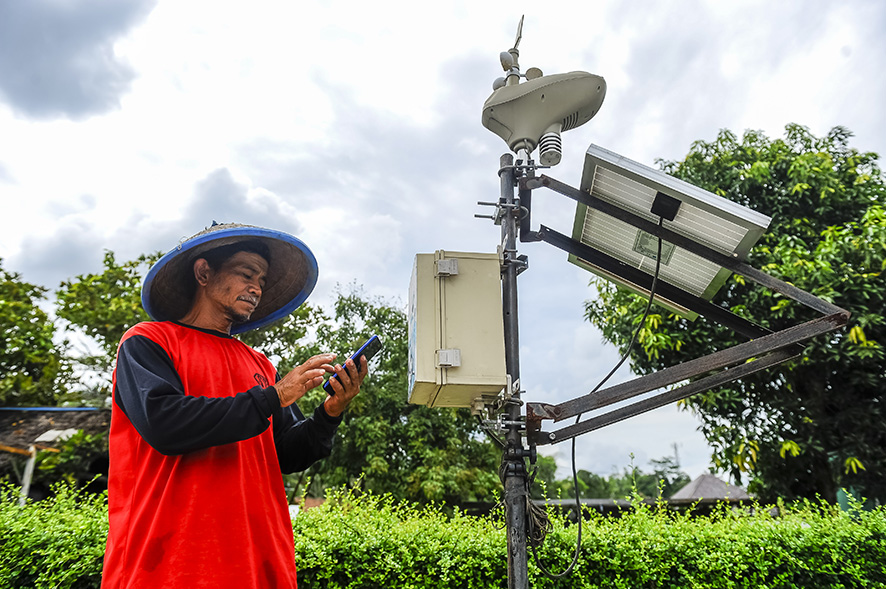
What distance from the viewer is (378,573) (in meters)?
3.93

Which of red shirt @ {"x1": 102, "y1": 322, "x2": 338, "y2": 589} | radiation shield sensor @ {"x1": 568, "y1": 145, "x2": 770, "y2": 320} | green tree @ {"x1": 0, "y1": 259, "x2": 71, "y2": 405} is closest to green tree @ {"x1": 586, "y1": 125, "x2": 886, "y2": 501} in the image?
radiation shield sensor @ {"x1": 568, "y1": 145, "x2": 770, "y2": 320}

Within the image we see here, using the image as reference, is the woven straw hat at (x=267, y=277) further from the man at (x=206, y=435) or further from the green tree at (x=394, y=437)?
the green tree at (x=394, y=437)

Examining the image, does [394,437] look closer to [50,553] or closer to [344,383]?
[50,553]

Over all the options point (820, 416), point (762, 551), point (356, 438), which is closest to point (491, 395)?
point (762, 551)

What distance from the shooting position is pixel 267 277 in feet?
7.21

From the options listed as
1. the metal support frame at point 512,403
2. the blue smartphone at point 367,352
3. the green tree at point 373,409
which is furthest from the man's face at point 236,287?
the green tree at point 373,409

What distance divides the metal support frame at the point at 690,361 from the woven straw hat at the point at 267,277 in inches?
40.4

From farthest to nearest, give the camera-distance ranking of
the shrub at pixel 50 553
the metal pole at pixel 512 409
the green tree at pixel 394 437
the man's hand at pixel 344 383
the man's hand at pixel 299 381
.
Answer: the green tree at pixel 394 437
the shrub at pixel 50 553
the metal pole at pixel 512 409
the man's hand at pixel 344 383
the man's hand at pixel 299 381

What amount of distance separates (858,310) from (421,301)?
733 cm

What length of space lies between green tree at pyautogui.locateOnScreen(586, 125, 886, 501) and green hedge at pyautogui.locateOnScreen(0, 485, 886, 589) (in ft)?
11.6

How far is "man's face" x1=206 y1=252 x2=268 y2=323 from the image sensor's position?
1872 millimetres

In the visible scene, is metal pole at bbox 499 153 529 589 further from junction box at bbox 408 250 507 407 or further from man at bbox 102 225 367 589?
man at bbox 102 225 367 589

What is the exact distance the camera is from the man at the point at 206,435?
4.59 feet

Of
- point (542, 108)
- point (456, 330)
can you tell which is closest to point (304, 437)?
point (456, 330)
